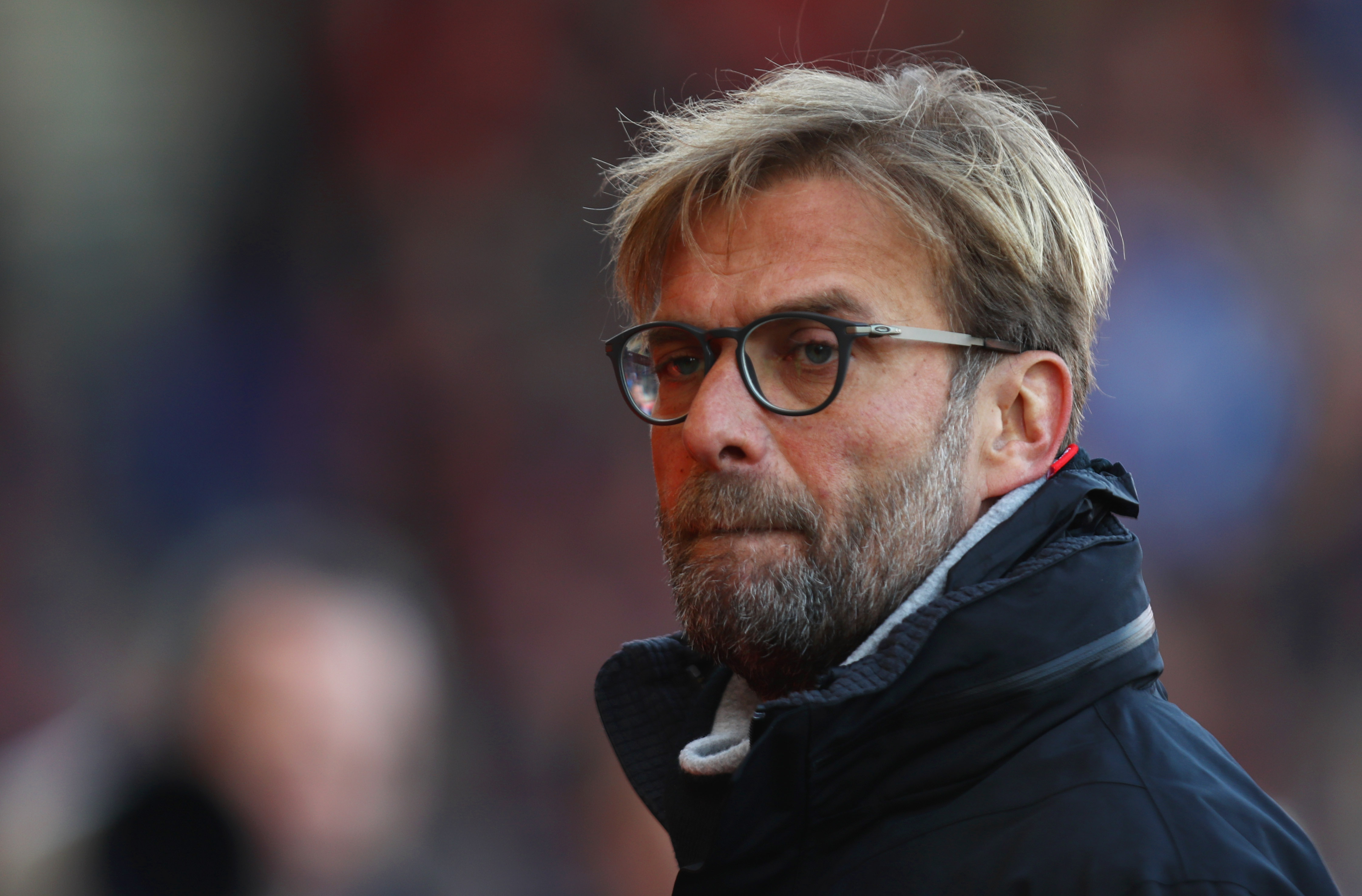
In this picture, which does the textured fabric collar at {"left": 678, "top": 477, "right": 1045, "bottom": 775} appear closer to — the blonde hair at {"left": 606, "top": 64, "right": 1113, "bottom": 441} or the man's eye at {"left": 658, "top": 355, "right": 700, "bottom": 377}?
the blonde hair at {"left": 606, "top": 64, "right": 1113, "bottom": 441}

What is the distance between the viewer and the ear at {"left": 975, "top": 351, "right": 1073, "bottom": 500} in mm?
1559

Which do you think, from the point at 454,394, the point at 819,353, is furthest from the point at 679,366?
the point at 454,394

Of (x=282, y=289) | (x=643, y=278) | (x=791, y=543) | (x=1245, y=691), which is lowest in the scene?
(x=1245, y=691)

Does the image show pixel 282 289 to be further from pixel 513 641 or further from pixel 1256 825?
pixel 1256 825

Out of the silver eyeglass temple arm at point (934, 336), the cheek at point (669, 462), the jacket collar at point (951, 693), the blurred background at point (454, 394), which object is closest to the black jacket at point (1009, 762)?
the jacket collar at point (951, 693)

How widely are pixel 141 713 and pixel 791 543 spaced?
280 cm

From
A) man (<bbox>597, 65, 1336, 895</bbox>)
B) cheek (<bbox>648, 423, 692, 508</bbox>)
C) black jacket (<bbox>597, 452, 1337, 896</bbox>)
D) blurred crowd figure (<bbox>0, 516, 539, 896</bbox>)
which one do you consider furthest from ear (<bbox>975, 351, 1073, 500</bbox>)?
blurred crowd figure (<bbox>0, 516, 539, 896</bbox>)

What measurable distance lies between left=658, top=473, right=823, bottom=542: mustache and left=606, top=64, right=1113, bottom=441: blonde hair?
1.12ft

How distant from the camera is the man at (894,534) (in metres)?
1.16

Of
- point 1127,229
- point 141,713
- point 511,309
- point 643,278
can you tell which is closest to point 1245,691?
point 1127,229

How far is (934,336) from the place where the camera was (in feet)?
4.99

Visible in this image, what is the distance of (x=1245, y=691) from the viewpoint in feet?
15.6

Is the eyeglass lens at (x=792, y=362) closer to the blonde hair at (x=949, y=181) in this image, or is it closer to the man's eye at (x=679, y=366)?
the man's eye at (x=679, y=366)

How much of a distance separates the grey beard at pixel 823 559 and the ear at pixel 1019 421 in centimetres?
5
